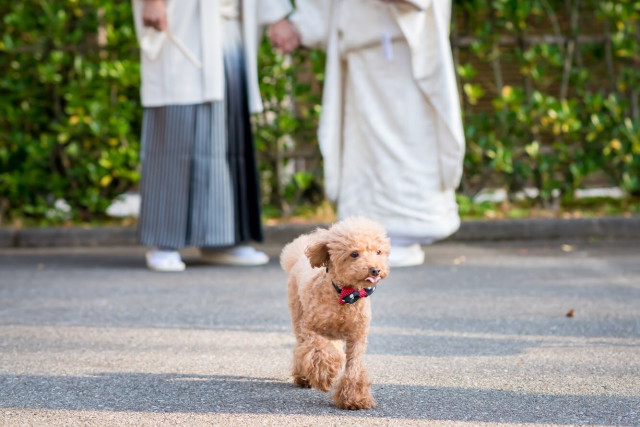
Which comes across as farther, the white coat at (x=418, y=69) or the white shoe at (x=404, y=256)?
the white shoe at (x=404, y=256)

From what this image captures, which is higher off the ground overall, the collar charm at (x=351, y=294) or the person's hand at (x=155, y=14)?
the person's hand at (x=155, y=14)

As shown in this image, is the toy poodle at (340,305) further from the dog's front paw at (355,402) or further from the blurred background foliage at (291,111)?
the blurred background foliage at (291,111)

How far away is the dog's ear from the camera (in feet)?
9.33

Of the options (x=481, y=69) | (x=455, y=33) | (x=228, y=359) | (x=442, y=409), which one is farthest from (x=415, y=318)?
(x=481, y=69)

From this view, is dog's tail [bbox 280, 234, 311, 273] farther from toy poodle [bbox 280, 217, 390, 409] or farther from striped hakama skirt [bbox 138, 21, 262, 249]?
striped hakama skirt [bbox 138, 21, 262, 249]

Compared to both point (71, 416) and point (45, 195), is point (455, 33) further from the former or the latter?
point (71, 416)

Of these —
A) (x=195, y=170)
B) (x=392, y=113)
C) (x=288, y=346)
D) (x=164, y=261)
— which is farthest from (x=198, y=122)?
(x=288, y=346)

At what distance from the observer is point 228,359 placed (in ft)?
11.5

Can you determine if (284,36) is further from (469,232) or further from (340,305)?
(340,305)

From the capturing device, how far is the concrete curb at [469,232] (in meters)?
7.38

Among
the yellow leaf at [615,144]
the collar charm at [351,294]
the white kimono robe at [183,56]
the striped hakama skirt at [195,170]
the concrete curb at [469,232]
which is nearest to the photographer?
the collar charm at [351,294]

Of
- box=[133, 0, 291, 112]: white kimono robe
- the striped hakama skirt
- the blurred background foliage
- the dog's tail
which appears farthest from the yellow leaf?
the dog's tail

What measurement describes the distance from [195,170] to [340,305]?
128 inches

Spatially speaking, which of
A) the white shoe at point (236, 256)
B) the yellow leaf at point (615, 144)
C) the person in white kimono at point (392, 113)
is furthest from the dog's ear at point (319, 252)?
the yellow leaf at point (615, 144)
